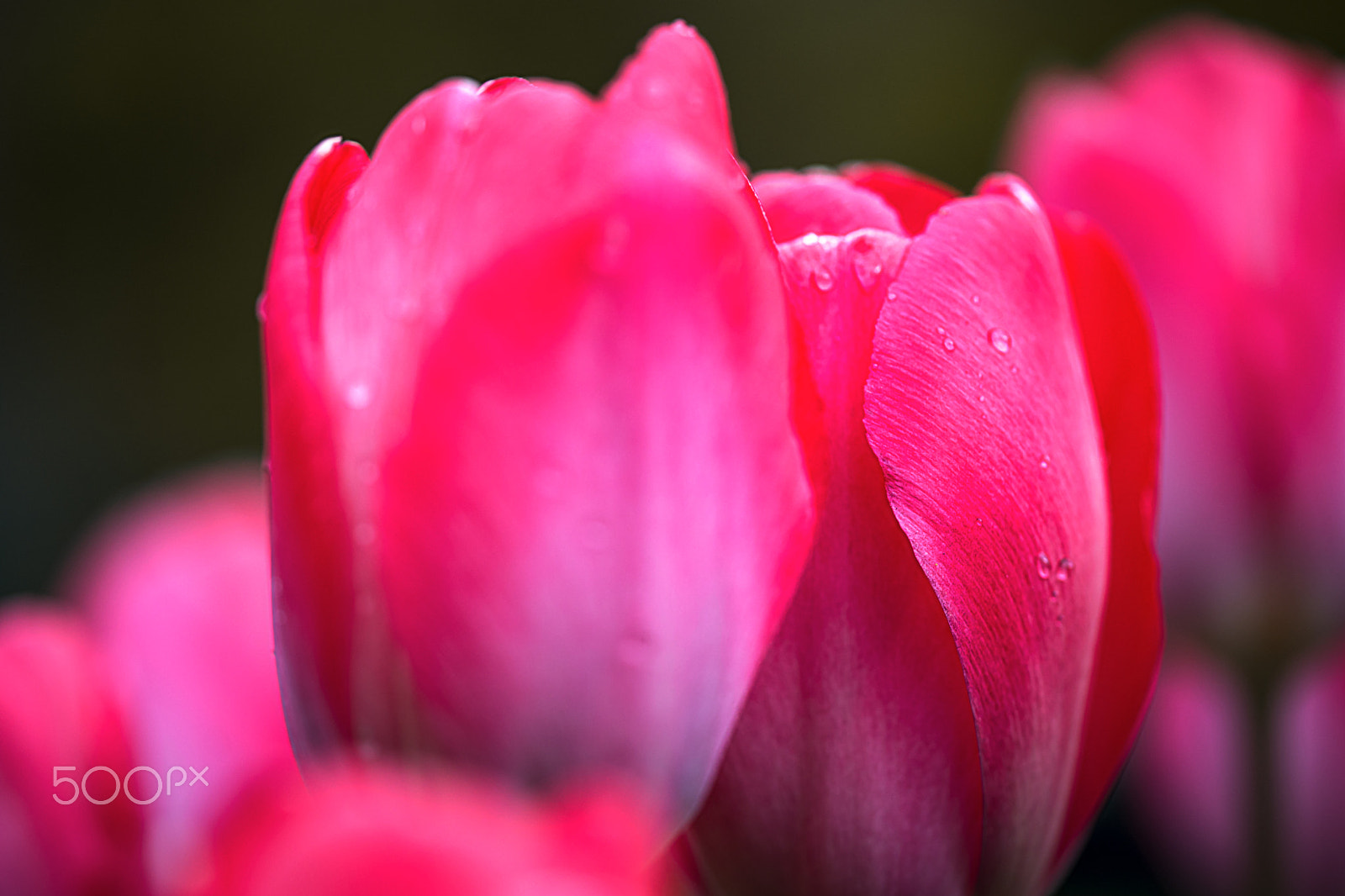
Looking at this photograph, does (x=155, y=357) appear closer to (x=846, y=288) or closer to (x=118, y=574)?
(x=118, y=574)

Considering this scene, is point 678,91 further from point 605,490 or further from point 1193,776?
point 1193,776

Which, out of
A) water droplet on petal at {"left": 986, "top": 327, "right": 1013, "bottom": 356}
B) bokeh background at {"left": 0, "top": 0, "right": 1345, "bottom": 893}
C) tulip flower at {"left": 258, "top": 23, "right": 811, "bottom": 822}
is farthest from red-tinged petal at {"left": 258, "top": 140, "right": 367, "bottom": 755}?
bokeh background at {"left": 0, "top": 0, "right": 1345, "bottom": 893}

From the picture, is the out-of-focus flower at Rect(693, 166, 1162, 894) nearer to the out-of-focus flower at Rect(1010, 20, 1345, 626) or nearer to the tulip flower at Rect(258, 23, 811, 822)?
the tulip flower at Rect(258, 23, 811, 822)

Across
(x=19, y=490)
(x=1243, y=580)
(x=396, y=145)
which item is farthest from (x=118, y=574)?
(x=19, y=490)

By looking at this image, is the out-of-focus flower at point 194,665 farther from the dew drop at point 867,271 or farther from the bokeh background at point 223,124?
the bokeh background at point 223,124

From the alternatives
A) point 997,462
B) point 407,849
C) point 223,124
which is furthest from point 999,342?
point 223,124

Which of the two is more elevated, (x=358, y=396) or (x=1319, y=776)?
(x=358, y=396)
